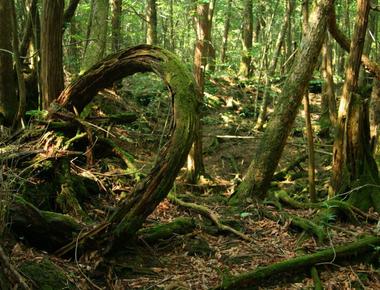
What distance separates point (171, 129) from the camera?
5.55 meters

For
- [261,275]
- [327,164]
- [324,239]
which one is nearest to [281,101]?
[324,239]

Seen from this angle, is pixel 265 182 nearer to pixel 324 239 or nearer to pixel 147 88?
pixel 324 239

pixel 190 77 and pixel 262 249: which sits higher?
pixel 190 77

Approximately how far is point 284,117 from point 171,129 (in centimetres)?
344

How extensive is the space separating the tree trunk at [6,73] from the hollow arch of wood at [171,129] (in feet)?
10.7

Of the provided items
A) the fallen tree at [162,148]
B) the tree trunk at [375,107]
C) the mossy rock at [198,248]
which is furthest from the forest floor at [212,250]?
the tree trunk at [375,107]

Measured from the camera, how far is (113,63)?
664cm

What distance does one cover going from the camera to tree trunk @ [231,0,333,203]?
8.29 m

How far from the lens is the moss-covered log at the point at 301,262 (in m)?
5.20

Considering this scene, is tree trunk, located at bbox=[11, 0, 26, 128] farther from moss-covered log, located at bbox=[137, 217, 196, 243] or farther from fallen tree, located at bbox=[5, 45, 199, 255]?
moss-covered log, located at bbox=[137, 217, 196, 243]

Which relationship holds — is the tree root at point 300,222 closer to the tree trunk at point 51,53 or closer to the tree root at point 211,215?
the tree root at point 211,215

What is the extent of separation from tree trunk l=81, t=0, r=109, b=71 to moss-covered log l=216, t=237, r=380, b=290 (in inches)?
301

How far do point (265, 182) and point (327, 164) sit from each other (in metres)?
5.17

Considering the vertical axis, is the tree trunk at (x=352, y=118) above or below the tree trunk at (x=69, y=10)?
below
